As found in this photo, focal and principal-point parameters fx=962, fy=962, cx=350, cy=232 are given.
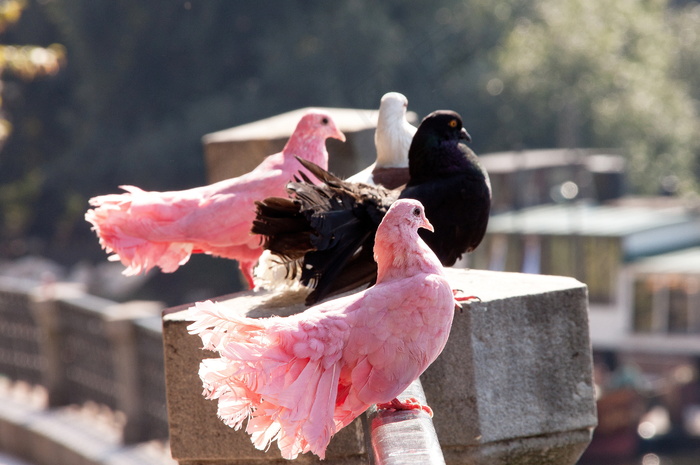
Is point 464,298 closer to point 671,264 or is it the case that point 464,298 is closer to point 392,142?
point 392,142

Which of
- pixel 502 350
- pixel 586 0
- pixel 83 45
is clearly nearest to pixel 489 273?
pixel 502 350

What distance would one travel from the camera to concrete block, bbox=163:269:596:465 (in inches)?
95.4

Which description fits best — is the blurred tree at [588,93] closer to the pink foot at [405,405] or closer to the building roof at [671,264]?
the building roof at [671,264]

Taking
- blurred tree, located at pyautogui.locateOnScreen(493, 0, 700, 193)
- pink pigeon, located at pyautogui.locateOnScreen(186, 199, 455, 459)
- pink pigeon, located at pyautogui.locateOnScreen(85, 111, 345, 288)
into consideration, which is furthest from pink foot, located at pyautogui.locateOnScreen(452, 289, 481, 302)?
blurred tree, located at pyautogui.locateOnScreen(493, 0, 700, 193)

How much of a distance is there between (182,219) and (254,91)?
77.2ft

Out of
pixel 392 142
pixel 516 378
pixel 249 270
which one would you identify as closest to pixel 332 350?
pixel 516 378

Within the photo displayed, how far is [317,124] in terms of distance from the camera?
3469 mm

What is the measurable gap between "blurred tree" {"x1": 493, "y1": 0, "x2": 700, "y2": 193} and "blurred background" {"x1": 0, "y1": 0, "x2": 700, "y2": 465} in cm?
5

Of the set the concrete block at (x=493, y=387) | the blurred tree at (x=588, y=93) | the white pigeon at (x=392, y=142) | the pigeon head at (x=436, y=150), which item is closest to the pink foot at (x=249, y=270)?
the white pigeon at (x=392, y=142)

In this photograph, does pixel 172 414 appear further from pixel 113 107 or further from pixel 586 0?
pixel 586 0

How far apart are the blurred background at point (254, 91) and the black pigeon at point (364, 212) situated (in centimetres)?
1915

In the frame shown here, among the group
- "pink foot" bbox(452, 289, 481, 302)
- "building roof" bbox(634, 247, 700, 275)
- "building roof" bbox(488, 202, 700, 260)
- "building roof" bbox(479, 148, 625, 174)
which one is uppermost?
"pink foot" bbox(452, 289, 481, 302)

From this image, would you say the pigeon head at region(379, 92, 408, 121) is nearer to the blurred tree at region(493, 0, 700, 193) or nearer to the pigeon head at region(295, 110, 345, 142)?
the pigeon head at region(295, 110, 345, 142)

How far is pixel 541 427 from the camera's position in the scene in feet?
8.19
